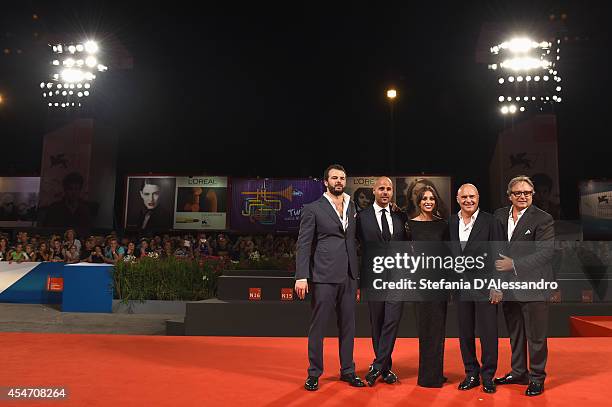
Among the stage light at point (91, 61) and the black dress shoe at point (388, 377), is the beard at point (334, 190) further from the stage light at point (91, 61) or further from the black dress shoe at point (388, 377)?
the stage light at point (91, 61)

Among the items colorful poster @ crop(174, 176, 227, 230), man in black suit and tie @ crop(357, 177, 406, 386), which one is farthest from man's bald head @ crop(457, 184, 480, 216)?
colorful poster @ crop(174, 176, 227, 230)

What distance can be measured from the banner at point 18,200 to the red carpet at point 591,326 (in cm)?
2109

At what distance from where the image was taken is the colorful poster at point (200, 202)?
793 inches

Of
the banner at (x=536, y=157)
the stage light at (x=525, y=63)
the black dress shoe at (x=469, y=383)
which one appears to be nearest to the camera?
the black dress shoe at (x=469, y=383)

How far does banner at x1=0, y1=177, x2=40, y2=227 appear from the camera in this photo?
20.1m

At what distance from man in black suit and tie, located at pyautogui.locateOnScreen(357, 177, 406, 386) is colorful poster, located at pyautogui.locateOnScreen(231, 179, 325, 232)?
1601 cm

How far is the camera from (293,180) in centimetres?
2005

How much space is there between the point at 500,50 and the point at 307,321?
44.8 ft

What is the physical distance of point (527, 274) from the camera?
3473 millimetres

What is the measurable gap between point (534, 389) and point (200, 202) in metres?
18.2

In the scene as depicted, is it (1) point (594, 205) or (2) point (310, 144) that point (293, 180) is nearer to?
(2) point (310, 144)

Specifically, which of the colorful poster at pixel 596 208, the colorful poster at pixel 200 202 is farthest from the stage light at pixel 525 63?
the colorful poster at pixel 200 202

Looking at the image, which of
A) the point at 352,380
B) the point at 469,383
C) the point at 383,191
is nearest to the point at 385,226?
the point at 383,191

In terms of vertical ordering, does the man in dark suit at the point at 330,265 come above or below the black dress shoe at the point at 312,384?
above
